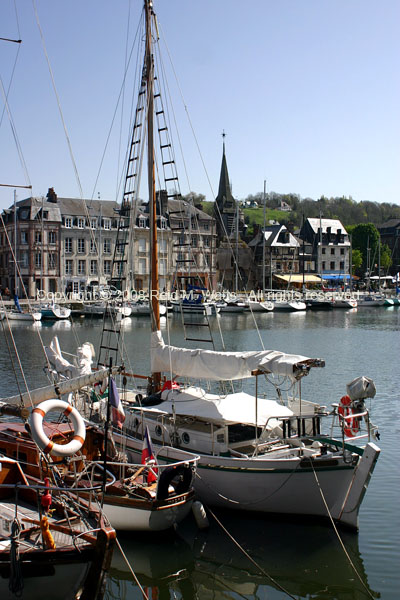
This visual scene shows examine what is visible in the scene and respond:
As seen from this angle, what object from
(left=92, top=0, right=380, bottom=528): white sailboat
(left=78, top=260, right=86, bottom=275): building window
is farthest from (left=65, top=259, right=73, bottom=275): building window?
(left=92, top=0, right=380, bottom=528): white sailboat

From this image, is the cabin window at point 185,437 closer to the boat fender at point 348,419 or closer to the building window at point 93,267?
the boat fender at point 348,419

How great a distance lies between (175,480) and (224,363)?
437cm

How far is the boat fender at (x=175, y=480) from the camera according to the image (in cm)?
1554

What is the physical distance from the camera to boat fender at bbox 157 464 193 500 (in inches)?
612

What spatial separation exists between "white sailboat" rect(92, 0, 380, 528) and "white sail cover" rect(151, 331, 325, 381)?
30mm

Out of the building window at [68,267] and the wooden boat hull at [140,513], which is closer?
the wooden boat hull at [140,513]

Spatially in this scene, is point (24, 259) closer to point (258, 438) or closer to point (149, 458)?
point (258, 438)

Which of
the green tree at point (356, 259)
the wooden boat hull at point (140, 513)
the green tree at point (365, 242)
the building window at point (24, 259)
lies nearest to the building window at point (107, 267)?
the building window at point (24, 259)

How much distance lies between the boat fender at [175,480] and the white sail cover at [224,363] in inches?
152

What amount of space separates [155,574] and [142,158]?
622 inches

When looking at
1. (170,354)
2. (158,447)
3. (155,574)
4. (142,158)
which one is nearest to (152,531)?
(155,574)

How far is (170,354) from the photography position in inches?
834

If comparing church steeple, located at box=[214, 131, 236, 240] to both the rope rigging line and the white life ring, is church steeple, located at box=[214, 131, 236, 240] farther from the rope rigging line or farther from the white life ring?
the white life ring

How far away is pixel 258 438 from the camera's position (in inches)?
733
